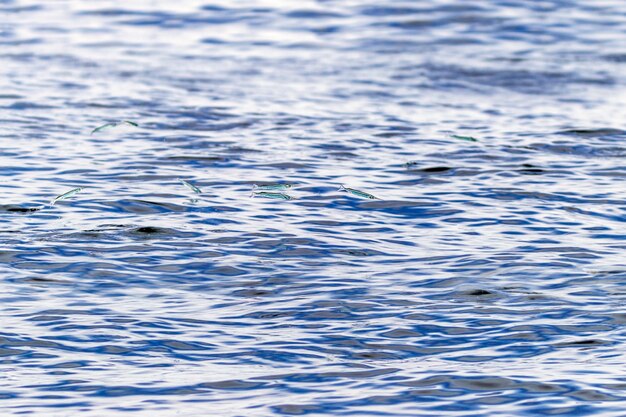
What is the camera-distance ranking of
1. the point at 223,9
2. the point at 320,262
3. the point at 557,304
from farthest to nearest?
the point at 223,9 < the point at 320,262 < the point at 557,304

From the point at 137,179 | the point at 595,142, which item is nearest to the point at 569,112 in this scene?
the point at 595,142

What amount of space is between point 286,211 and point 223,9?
10653 millimetres

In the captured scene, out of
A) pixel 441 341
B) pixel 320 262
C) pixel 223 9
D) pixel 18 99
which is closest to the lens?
pixel 441 341

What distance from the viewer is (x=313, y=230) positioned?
373 inches

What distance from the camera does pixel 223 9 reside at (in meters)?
20.1

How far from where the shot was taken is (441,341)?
24.0 ft

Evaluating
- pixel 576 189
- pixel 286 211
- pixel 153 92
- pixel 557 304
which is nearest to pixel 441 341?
pixel 557 304

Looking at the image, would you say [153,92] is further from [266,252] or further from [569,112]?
[266,252]

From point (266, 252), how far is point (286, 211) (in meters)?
1.04

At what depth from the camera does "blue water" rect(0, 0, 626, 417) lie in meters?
6.71

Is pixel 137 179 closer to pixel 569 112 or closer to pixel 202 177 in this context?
pixel 202 177

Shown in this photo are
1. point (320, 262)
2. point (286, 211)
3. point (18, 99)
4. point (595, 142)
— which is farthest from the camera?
point (18, 99)

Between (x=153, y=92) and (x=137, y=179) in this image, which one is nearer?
(x=137, y=179)

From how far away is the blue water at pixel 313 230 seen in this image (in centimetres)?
671
